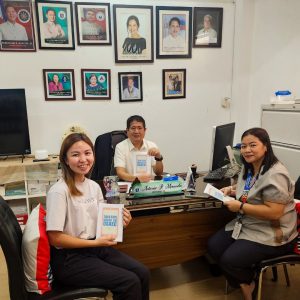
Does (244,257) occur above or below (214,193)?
below

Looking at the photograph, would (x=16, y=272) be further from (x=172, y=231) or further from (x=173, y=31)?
(x=173, y=31)

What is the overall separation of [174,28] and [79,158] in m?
2.54

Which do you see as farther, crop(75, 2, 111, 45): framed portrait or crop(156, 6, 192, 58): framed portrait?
crop(156, 6, 192, 58): framed portrait

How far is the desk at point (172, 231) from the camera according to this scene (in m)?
1.80

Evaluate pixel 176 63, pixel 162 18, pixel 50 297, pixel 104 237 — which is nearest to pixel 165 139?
pixel 176 63

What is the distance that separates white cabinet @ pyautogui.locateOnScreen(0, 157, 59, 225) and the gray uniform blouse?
2035 millimetres

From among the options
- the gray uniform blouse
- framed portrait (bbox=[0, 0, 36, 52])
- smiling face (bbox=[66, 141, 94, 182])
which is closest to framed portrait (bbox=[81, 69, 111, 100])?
framed portrait (bbox=[0, 0, 36, 52])

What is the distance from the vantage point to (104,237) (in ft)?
4.72

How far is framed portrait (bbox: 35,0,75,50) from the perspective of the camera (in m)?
3.00

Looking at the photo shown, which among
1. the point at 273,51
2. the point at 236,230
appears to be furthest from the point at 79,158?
the point at 273,51

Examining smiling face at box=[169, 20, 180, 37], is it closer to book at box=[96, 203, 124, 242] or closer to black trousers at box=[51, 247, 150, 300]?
book at box=[96, 203, 124, 242]

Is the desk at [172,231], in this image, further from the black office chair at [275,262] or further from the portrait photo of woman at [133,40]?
the portrait photo of woman at [133,40]

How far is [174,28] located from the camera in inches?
133

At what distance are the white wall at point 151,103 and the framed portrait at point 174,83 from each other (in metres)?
0.06
